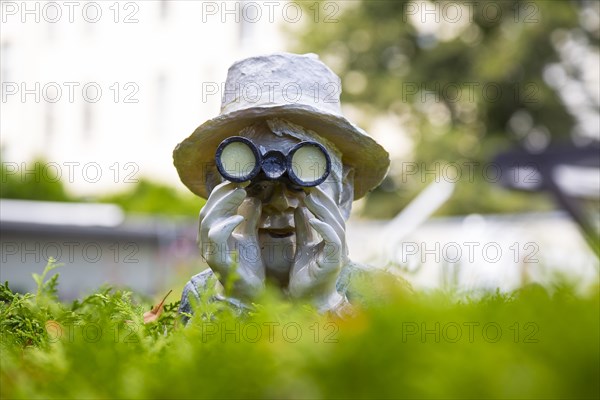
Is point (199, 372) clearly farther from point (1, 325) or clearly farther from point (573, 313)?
point (1, 325)

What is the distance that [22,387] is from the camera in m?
1.01

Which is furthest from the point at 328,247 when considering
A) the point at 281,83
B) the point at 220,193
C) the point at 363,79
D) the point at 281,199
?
the point at 363,79

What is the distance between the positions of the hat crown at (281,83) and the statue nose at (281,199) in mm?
249

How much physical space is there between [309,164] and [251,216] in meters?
0.24

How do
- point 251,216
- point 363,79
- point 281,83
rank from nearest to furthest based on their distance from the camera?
point 251,216 < point 281,83 < point 363,79

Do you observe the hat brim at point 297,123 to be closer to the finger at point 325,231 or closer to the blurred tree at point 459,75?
the finger at point 325,231

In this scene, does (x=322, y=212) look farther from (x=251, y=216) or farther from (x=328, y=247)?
(x=251, y=216)

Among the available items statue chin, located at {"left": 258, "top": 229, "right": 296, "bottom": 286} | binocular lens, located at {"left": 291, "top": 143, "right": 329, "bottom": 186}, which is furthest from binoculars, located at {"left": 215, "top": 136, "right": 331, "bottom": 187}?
statue chin, located at {"left": 258, "top": 229, "right": 296, "bottom": 286}

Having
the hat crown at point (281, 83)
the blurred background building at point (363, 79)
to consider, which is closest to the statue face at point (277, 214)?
the hat crown at point (281, 83)

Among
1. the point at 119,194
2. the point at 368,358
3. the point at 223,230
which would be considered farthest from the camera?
the point at 119,194

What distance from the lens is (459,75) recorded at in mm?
19234

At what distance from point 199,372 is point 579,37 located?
19270mm

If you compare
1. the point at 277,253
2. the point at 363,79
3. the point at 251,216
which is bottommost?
the point at 277,253

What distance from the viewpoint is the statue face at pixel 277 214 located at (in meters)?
2.43
